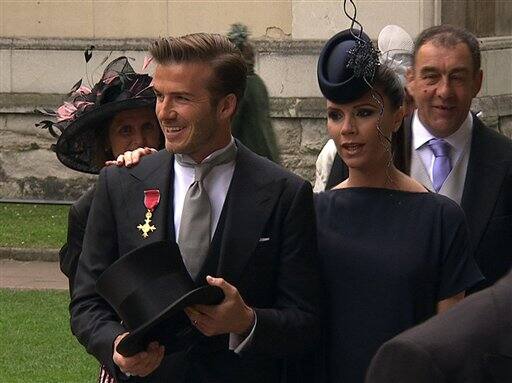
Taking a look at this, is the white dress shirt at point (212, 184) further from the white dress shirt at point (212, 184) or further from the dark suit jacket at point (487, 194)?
the dark suit jacket at point (487, 194)

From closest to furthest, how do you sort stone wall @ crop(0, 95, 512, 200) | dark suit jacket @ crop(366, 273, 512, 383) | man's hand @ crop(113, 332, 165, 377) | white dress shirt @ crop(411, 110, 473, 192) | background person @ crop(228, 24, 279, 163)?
dark suit jacket @ crop(366, 273, 512, 383) → man's hand @ crop(113, 332, 165, 377) → white dress shirt @ crop(411, 110, 473, 192) → background person @ crop(228, 24, 279, 163) → stone wall @ crop(0, 95, 512, 200)

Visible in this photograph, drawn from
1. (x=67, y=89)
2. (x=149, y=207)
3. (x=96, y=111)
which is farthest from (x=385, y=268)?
(x=67, y=89)

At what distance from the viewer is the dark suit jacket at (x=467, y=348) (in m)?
1.87

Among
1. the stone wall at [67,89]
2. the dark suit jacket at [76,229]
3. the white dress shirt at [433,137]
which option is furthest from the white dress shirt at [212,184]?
the stone wall at [67,89]

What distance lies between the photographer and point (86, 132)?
5.15m

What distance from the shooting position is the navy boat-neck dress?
3.71m

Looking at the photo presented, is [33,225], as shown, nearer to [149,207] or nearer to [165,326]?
[149,207]

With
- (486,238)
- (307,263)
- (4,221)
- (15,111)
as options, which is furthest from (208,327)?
(15,111)

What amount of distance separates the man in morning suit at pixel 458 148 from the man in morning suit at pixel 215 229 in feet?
2.15

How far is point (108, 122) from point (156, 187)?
1304mm

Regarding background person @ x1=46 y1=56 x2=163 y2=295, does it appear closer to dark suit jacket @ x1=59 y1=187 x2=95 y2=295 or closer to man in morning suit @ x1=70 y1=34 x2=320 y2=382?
dark suit jacket @ x1=59 y1=187 x2=95 y2=295

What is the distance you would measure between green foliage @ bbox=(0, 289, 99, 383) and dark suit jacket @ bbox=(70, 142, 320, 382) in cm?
504

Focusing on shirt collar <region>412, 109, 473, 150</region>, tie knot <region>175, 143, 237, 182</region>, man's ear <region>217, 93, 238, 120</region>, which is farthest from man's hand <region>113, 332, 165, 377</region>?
shirt collar <region>412, 109, 473, 150</region>

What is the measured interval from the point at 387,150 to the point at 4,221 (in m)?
11.3
